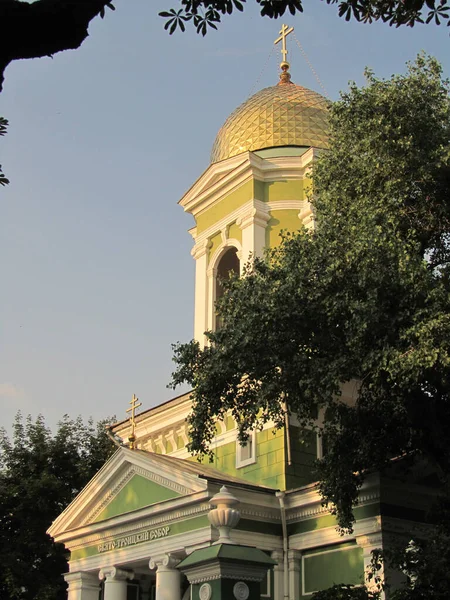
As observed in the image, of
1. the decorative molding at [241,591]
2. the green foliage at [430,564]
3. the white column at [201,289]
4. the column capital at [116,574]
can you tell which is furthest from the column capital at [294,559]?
the decorative molding at [241,591]

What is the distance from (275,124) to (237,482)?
36.6 feet

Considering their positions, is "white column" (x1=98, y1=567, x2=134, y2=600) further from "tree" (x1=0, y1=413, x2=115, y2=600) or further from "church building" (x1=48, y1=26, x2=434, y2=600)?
"tree" (x1=0, y1=413, x2=115, y2=600)

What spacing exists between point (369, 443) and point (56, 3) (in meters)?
11.4

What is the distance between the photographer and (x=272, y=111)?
25453mm

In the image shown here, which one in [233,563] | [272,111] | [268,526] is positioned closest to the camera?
[233,563]

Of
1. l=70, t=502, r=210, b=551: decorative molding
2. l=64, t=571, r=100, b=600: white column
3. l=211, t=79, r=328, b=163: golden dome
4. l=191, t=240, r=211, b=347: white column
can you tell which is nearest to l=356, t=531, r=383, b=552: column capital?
l=70, t=502, r=210, b=551: decorative molding

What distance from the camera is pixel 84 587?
20.9 m

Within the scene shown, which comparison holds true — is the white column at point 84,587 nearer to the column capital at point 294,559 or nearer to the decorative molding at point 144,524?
the decorative molding at point 144,524

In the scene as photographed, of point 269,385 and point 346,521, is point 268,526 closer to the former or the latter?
point 346,521

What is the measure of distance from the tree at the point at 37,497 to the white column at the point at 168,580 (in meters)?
8.00

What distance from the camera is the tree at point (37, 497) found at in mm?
25562

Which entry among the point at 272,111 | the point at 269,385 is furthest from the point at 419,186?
the point at 272,111

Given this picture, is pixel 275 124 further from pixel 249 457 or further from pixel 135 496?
pixel 135 496

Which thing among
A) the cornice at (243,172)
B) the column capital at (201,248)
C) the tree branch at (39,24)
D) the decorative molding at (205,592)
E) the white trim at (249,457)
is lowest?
the decorative molding at (205,592)
